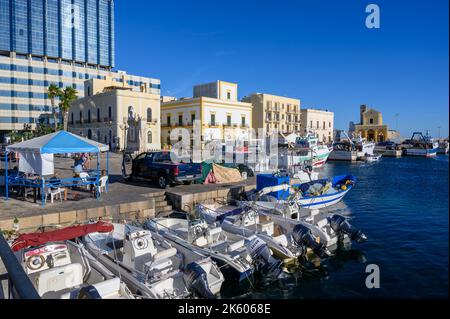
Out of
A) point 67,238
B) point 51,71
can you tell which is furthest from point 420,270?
point 51,71

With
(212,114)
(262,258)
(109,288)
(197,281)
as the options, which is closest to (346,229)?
(262,258)

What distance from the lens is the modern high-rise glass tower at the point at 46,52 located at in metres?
63.2

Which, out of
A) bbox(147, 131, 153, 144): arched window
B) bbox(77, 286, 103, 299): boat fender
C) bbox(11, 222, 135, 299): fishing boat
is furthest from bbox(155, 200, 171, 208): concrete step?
bbox(147, 131, 153, 144): arched window

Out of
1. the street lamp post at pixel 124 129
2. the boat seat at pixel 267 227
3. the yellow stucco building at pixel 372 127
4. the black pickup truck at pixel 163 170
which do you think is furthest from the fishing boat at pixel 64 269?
the yellow stucco building at pixel 372 127

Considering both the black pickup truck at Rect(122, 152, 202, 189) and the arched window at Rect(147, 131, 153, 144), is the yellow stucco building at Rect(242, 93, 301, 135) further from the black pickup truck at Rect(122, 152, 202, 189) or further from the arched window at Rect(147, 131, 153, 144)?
the black pickup truck at Rect(122, 152, 202, 189)

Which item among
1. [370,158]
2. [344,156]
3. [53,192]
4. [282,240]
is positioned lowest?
[282,240]

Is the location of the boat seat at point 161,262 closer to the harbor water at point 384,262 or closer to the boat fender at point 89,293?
the harbor water at point 384,262

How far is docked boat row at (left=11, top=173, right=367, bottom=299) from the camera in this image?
22.1 ft

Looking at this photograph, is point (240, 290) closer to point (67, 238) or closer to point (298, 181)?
point (67, 238)

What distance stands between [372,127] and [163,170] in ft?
295

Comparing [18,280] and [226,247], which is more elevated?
[18,280]

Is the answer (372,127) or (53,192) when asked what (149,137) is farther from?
(372,127)

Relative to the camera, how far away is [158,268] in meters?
7.54
